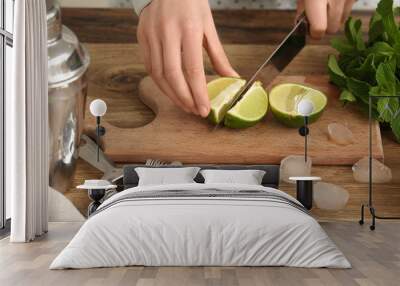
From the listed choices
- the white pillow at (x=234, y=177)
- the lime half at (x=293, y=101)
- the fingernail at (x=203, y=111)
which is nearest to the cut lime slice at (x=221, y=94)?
the fingernail at (x=203, y=111)

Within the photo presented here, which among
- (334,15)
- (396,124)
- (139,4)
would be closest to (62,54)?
(139,4)

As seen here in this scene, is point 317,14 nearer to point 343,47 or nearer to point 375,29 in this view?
point 343,47

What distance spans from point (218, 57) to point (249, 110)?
2.16 feet

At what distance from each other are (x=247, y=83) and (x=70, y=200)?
2215 mm

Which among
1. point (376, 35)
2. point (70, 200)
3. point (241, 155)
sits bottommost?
point (70, 200)

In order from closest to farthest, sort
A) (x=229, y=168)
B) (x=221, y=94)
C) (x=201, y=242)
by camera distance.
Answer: (x=201, y=242)
(x=229, y=168)
(x=221, y=94)

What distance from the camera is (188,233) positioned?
4.00 meters

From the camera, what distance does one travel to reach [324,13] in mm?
6500

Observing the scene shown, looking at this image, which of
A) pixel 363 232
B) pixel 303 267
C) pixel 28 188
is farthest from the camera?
pixel 363 232

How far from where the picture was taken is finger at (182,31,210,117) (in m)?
6.32

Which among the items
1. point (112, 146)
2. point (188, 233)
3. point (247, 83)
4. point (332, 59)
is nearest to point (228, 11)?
point (247, 83)

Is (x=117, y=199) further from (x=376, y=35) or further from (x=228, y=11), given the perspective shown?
(x=376, y=35)

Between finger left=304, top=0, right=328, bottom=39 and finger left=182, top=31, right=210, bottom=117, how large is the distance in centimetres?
115

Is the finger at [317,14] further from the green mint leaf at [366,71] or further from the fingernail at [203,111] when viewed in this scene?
the fingernail at [203,111]
